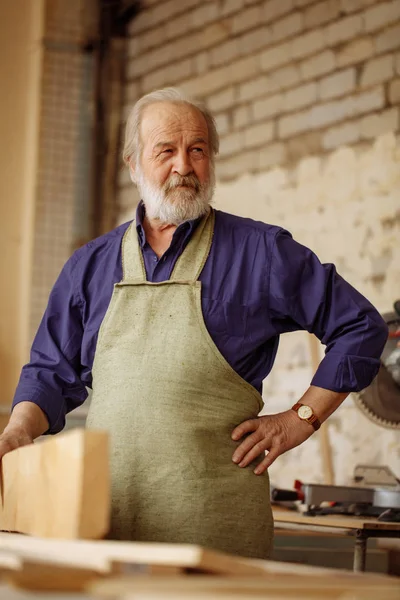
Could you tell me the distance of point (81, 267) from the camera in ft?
8.56

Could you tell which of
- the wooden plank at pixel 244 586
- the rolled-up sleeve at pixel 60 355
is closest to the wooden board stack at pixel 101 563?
the wooden plank at pixel 244 586

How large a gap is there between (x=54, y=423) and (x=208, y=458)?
1.48ft

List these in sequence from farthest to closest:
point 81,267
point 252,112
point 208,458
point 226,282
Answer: point 252,112 → point 81,267 → point 226,282 → point 208,458

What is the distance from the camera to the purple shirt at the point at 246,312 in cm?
242

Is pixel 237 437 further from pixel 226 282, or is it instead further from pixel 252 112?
pixel 252 112

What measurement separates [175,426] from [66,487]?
73 centimetres

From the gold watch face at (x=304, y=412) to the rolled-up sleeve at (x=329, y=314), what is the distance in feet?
0.23

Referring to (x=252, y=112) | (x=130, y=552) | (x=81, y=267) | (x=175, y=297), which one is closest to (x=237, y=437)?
(x=175, y=297)

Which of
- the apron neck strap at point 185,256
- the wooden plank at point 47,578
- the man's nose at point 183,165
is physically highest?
the man's nose at point 183,165

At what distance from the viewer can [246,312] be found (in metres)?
2.42

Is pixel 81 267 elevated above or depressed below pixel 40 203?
below

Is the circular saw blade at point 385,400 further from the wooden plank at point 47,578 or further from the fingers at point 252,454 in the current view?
the wooden plank at point 47,578

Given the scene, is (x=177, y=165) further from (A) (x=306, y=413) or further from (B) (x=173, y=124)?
(A) (x=306, y=413)

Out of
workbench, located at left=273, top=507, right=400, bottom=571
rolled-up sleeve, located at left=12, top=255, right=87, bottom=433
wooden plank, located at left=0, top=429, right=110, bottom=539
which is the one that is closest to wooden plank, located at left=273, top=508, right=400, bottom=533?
workbench, located at left=273, top=507, right=400, bottom=571
